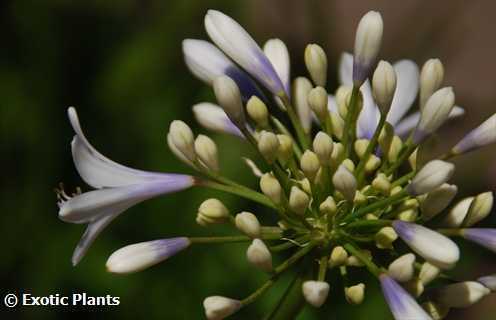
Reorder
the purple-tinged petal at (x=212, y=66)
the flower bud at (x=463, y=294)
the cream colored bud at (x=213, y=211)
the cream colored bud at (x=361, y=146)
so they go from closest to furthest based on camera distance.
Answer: the flower bud at (x=463, y=294) < the cream colored bud at (x=213, y=211) < the cream colored bud at (x=361, y=146) < the purple-tinged petal at (x=212, y=66)

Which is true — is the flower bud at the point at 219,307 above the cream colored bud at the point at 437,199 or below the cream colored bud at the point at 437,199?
below

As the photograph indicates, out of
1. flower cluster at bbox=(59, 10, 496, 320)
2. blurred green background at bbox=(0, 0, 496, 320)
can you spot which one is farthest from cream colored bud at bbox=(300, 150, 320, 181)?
blurred green background at bbox=(0, 0, 496, 320)

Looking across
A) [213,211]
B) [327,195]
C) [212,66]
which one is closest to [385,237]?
[327,195]

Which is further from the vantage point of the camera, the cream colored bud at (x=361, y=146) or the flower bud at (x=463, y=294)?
the cream colored bud at (x=361, y=146)

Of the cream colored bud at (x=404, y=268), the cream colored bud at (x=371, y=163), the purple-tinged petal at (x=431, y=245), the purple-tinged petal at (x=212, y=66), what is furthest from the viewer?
the purple-tinged petal at (x=212, y=66)

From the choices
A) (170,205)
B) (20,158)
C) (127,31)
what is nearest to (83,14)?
(127,31)

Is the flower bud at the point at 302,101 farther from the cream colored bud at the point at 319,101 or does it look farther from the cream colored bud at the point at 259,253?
the cream colored bud at the point at 259,253

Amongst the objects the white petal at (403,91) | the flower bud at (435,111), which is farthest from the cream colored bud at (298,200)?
the white petal at (403,91)
